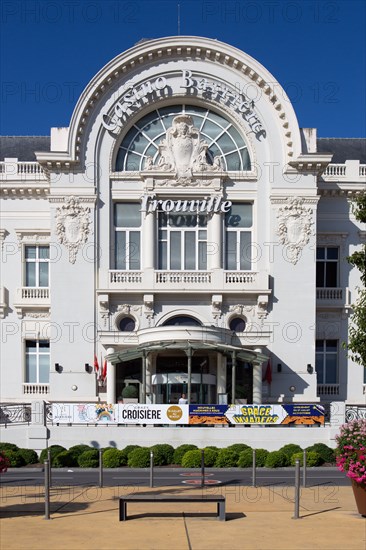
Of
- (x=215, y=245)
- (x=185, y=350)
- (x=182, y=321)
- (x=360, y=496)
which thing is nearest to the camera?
(x=360, y=496)

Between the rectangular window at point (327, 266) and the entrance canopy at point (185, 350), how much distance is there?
797cm

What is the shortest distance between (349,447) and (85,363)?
2280 centimetres

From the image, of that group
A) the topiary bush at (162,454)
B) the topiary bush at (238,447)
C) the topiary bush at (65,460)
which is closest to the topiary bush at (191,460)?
the topiary bush at (162,454)

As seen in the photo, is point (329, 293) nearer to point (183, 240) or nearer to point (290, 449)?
point (183, 240)

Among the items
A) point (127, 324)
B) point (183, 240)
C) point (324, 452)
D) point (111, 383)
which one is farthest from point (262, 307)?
point (324, 452)

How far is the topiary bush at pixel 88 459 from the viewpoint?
92.3 ft

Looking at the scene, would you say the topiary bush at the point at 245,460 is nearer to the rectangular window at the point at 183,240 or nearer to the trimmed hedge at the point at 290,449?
the trimmed hedge at the point at 290,449

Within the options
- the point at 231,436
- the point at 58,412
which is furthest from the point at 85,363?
the point at 231,436

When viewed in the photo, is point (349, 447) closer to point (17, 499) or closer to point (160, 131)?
point (17, 499)

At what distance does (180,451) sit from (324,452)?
557 cm

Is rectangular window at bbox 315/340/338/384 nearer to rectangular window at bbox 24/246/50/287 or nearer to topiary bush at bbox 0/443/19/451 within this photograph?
rectangular window at bbox 24/246/50/287

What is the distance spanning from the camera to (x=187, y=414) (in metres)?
31.2

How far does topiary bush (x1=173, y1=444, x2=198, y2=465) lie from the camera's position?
94.3 ft

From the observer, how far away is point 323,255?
138ft
